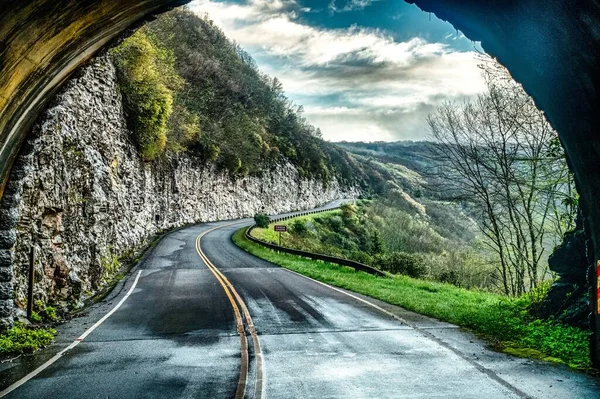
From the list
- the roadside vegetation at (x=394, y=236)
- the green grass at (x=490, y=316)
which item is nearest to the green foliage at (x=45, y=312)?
the green grass at (x=490, y=316)

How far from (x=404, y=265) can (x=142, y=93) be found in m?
20.4

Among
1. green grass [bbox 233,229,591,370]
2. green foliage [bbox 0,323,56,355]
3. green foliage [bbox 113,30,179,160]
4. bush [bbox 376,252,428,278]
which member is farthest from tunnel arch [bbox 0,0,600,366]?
green foliage [bbox 113,30,179,160]

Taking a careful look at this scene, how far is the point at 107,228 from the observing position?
72.9ft

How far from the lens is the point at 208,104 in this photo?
195 feet

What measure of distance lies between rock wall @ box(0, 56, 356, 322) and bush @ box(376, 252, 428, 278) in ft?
51.3

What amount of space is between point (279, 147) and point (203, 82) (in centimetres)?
2159

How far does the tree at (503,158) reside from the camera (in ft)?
56.4

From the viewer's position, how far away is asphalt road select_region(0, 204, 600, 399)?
22.2 feet

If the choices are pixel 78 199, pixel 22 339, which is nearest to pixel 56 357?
pixel 22 339

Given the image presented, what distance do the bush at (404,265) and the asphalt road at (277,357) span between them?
1312 cm

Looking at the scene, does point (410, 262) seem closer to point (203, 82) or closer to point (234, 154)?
point (234, 154)

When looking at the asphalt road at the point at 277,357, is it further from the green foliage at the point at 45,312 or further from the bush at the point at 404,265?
the bush at the point at 404,265

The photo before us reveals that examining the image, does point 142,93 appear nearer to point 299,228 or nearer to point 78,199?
point 78,199

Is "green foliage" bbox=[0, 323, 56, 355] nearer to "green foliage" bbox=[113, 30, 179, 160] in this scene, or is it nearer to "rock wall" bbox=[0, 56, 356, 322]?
"rock wall" bbox=[0, 56, 356, 322]
